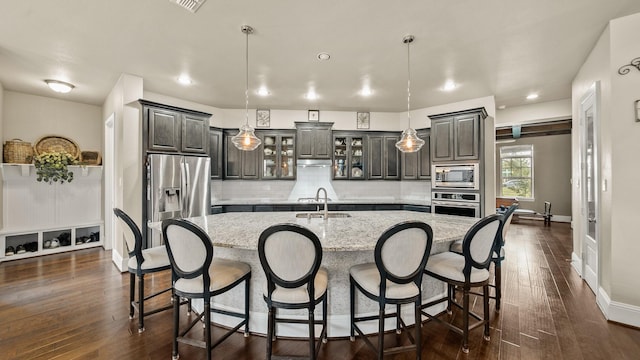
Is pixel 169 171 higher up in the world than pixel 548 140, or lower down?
lower down

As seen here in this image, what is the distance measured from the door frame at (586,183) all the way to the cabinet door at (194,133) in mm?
5156

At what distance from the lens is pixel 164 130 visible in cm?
396

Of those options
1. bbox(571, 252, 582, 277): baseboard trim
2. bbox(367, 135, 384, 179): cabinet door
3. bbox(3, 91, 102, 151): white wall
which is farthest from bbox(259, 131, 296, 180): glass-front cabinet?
bbox(571, 252, 582, 277): baseboard trim

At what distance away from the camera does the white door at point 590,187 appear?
2.90 meters

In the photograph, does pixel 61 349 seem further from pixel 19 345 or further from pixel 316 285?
pixel 316 285

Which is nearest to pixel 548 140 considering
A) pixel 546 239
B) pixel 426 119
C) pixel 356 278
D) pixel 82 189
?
pixel 546 239

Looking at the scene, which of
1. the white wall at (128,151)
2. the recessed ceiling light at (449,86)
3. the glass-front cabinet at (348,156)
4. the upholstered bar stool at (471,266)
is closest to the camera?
the upholstered bar stool at (471,266)

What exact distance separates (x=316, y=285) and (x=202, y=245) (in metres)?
0.81

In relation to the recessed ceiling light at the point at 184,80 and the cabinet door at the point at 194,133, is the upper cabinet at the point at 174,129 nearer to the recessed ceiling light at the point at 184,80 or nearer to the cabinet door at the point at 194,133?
the cabinet door at the point at 194,133

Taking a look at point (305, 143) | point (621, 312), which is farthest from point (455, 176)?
point (305, 143)

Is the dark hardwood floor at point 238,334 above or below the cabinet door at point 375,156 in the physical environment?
below

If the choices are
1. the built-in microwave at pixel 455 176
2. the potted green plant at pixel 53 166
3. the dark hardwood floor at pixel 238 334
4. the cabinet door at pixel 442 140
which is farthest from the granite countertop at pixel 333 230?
the potted green plant at pixel 53 166

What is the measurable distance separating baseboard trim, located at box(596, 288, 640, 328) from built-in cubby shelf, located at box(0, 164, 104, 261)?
713 centimetres

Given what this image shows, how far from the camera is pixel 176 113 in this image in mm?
4117
